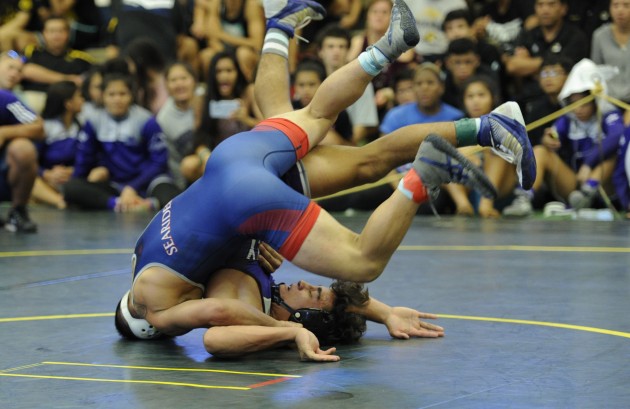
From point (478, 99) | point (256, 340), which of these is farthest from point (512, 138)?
point (478, 99)

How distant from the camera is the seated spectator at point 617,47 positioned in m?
9.01

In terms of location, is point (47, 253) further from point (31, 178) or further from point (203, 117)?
point (203, 117)

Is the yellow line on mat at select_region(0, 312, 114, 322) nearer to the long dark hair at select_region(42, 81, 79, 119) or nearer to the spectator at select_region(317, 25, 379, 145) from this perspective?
the spectator at select_region(317, 25, 379, 145)

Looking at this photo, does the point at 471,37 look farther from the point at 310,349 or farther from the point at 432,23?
the point at 310,349

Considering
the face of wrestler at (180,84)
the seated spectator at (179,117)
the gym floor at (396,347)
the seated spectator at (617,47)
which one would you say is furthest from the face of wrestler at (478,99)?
the face of wrestler at (180,84)

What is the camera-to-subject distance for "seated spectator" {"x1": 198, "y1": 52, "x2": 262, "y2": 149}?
9.76 m

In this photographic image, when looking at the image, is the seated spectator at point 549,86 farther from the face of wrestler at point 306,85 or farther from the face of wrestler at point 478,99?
the face of wrestler at point 306,85

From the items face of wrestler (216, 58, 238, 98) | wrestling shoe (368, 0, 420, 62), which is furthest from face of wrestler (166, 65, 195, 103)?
wrestling shoe (368, 0, 420, 62)

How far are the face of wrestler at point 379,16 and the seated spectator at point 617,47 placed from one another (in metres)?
1.71

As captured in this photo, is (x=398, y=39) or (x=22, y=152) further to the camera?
(x=22, y=152)

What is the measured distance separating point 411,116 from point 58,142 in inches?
131

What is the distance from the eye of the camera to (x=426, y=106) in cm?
909

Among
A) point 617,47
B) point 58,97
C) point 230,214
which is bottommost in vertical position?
point 58,97

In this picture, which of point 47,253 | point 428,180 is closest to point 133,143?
point 47,253
